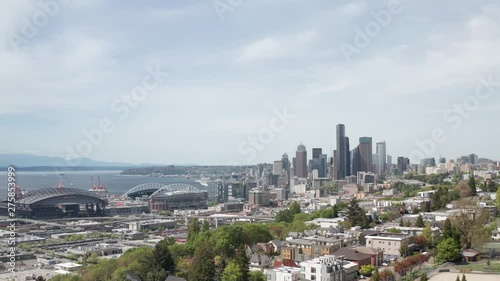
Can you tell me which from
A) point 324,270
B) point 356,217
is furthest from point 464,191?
point 324,270

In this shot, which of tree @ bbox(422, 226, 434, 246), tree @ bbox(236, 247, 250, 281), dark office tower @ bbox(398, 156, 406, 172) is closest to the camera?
tree @ bbox(236, 247, 250, 281)

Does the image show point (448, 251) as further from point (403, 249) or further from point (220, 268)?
point (220, 268)

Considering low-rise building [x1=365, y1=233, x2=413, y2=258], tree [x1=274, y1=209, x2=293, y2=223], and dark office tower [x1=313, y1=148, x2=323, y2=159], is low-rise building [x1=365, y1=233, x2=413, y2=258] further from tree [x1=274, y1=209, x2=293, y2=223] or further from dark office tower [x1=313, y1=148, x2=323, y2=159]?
dark office tower [x1=313, y1=148, x2=323, y2=159]

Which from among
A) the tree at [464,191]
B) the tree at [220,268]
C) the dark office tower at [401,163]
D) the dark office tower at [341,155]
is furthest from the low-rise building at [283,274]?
the dark office tower at [401,163]

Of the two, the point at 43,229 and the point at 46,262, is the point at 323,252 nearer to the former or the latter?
the point at 46,262

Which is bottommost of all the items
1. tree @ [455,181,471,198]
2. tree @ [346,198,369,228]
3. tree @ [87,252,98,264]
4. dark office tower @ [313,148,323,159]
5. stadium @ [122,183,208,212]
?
tree @ [87,252,98,264]

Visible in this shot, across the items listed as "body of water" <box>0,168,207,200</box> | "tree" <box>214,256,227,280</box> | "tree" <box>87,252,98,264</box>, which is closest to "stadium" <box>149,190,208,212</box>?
"body of water" <box>0,168,207,200</box>
